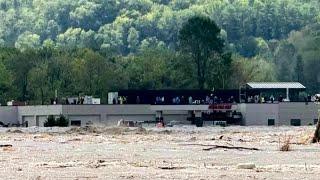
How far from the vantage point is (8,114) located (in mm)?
108062

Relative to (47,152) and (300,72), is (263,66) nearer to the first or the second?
(300,72)

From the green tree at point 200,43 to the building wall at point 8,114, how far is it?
25354mm

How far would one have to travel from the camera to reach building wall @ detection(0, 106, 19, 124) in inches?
4218

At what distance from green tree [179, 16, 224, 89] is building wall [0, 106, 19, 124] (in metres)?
25.4

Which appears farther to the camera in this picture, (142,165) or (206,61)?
(206,61)

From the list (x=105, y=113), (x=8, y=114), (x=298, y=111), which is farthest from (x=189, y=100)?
(x=8, y=114)

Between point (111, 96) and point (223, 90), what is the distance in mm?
12187

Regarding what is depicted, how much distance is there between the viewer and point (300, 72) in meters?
150

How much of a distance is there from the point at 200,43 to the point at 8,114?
91.1 ft

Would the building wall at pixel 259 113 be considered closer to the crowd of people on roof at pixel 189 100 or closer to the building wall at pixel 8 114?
the crowd of people on roof at pixel 189 100

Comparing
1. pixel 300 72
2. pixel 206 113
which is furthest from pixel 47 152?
pixel 300 72

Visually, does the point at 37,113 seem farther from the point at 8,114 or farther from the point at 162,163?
the point at 162,163

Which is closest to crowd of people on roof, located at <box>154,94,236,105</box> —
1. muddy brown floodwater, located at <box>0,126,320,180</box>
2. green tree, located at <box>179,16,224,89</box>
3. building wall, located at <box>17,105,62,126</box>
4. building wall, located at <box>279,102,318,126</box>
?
building wall, located at <box>279,102,318,126</box>

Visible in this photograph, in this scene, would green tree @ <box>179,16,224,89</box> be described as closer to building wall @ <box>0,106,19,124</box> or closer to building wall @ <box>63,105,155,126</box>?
building wall @ <box>63,105,155,126</box>
